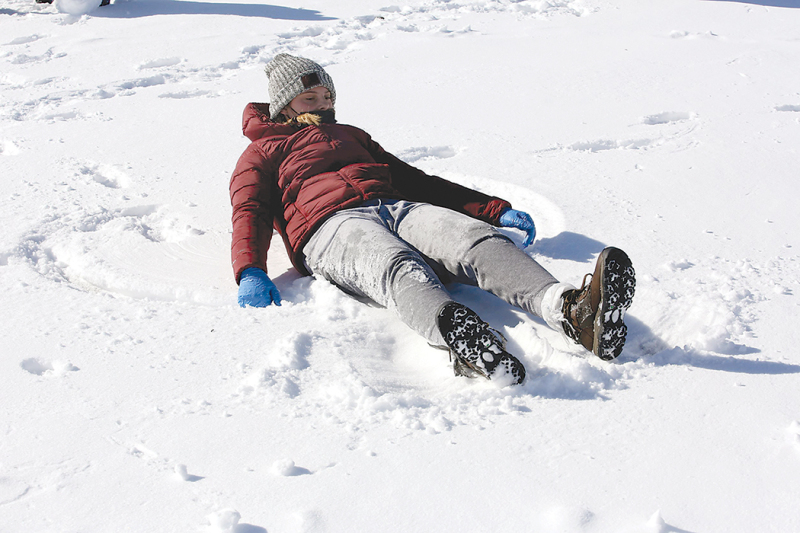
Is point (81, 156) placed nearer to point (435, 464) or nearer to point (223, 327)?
point (223, 327)

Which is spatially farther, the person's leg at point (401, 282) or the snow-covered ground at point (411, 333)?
the person's leg at point (401, 282)

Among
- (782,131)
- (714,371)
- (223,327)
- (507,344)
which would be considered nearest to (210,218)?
(223,327)

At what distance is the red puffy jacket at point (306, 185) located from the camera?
241 cm

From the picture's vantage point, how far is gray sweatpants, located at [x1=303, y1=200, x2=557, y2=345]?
194 cm

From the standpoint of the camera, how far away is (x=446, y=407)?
65.9 inches

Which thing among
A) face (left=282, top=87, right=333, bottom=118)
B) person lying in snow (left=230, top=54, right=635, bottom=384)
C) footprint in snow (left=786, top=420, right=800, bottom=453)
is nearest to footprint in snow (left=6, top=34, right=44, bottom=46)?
person lying in snow (left=230, top=54, right=635, bottom=384)

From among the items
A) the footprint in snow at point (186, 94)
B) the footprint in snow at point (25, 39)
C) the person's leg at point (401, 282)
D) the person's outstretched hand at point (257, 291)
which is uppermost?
the footprint in snow at point (25, 39)

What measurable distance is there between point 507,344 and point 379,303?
439mm

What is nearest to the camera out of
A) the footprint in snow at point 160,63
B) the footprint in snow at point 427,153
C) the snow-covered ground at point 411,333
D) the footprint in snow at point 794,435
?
the snow-covered ground at point 411,333

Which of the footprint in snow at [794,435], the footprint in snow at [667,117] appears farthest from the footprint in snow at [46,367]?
the footprint in snow at [667,117]

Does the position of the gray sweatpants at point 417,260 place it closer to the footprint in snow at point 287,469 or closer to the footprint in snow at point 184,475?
the footprint in snow at point 287,469

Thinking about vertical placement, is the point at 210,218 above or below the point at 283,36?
below

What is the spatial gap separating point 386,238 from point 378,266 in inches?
4.9

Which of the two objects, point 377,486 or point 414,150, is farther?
point 414,150
